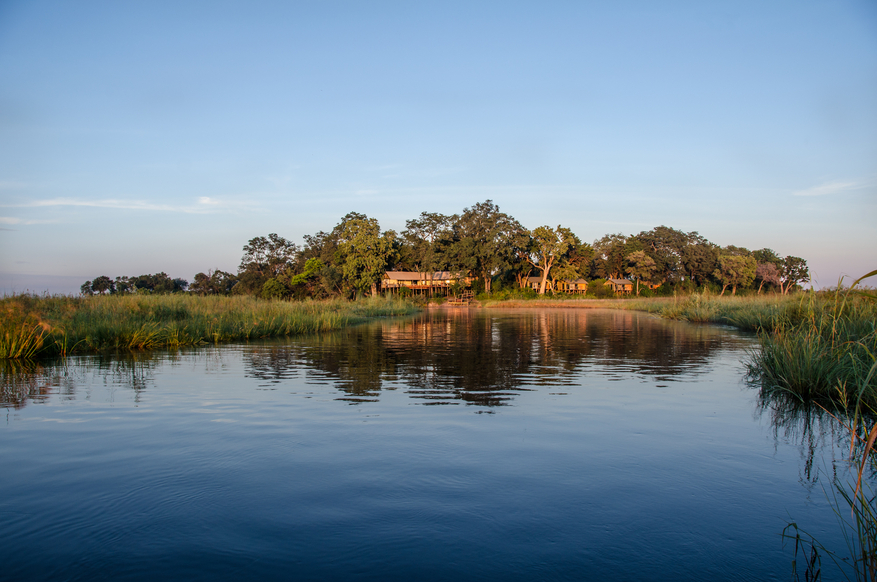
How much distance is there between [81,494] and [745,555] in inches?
226

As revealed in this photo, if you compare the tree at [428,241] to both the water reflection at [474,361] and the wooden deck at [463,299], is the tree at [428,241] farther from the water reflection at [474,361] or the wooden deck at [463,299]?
the water reflection at [474,361]

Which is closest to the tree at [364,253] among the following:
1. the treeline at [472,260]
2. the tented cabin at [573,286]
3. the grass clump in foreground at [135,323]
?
the treeline at [472,260]

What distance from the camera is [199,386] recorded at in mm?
11047

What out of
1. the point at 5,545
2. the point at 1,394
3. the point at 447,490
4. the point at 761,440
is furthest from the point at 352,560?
the point at 1,394

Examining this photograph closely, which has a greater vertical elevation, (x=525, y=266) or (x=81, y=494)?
(x=525, y=266)

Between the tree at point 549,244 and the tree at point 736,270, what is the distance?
30.1 m

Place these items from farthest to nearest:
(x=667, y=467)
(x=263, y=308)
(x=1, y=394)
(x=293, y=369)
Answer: (x=263, y=308) → (x=293, y=369) → (x=1, y=394) → (x=667, y=467)

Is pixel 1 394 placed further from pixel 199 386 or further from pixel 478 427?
pixel 478 427

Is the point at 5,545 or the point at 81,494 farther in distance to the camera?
the point at 81,494

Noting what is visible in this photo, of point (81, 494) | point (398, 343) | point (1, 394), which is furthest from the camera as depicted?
point (398, 343)

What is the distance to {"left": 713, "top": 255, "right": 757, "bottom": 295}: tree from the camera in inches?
3514

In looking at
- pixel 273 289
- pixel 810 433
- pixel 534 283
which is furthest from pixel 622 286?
pixel 810 433

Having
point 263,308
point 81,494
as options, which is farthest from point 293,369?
point 263,308

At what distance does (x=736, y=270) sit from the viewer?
89188 millimetres
